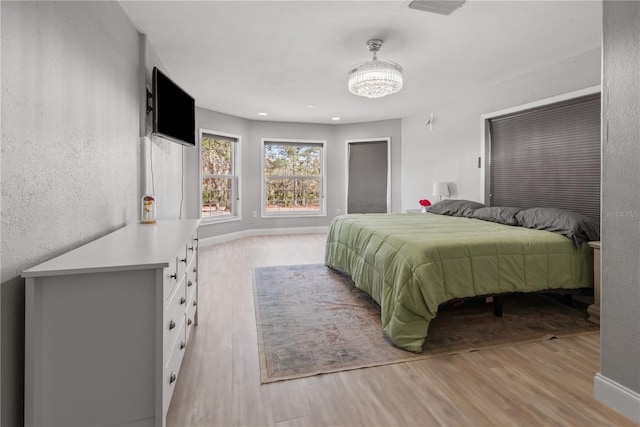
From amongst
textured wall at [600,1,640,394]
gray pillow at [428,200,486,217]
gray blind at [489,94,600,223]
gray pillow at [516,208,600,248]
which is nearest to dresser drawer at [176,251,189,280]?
textured wall at [600,1,640,394]

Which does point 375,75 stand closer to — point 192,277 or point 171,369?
point 192,277

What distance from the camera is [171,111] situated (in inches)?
115

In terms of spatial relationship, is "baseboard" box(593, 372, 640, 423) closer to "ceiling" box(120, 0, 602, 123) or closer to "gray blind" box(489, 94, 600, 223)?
"gray blind" box(489, 94, 600, 223)

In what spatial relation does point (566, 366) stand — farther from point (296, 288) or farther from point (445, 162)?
point (445, 162)

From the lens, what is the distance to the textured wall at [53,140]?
121cm

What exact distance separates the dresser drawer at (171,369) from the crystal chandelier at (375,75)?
8.18ft

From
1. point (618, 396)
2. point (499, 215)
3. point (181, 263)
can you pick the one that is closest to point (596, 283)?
point (499, 215)

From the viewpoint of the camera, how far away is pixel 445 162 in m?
5.29

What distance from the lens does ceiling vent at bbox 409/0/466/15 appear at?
234 cm

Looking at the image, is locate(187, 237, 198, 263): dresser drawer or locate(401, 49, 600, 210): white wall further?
locate(401, 49, 600, 210): white wall

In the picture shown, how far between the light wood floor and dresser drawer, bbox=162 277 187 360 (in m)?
0.36

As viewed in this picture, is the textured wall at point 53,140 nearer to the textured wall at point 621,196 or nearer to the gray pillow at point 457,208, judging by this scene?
the textured wall at point 621,196

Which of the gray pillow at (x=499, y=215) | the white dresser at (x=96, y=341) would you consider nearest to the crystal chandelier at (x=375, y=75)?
the gray pillow at (x=499, y=215)

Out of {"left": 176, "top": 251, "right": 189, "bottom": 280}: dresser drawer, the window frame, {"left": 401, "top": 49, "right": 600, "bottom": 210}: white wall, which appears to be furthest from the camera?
the window frame
